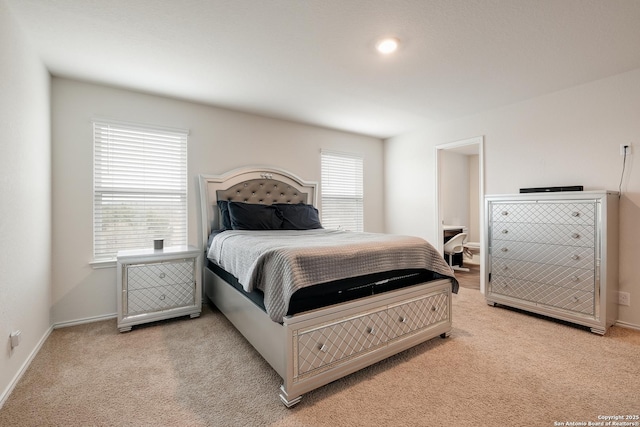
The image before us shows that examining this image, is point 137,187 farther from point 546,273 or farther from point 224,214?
point 546,273

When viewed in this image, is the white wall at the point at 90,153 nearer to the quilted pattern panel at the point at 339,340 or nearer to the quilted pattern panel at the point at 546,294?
the quilted pattern panel at the point at 339,340

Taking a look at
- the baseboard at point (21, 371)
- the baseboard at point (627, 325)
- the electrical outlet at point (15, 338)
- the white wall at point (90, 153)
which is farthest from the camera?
the white wall at point (90, 153)

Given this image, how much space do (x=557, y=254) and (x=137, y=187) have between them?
14.1 ft

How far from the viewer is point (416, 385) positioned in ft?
5.82

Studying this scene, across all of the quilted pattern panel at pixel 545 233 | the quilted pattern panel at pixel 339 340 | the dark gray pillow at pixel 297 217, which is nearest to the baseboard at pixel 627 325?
the quilted pattern panel at pixel 545 233

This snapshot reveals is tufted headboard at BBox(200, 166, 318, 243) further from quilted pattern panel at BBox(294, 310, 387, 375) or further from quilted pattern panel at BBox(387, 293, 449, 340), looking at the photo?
quilted pattern panel at BBox(387, 293, 449, 340)

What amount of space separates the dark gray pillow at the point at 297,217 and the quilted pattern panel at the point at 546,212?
6.91 ft

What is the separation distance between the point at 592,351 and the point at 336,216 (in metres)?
3.22

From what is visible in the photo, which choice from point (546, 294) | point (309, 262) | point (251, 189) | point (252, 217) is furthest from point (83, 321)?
point (546, 294)

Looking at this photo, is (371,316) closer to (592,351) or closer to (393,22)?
(592,351)

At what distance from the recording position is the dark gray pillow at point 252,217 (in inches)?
126

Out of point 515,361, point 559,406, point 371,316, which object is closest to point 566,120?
point 515,361

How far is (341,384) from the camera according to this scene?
5.90 ft

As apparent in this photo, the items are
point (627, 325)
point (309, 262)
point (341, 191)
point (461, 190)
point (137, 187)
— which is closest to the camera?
point (309, 262)
